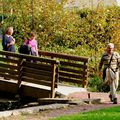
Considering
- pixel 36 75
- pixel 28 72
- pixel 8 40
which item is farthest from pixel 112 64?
pixel 8 40

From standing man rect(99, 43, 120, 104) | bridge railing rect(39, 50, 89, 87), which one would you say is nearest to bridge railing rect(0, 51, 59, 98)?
bridge railing rect(39, 50, 89, 87)

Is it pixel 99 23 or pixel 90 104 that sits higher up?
pixel 99 23

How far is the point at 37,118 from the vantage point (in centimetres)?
1188

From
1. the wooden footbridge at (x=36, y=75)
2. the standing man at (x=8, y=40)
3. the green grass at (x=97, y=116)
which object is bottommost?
the green grass at (x=97, y=116)

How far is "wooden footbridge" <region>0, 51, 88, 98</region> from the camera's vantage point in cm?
1555

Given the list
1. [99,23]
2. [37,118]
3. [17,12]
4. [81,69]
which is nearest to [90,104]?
[37,118]

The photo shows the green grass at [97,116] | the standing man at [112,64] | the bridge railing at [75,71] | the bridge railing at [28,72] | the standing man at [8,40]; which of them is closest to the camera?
the green grass at [97,116]

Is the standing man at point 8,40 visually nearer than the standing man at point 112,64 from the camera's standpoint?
No

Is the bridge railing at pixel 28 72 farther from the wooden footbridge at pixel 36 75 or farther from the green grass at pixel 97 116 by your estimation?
the green grass at pixel 97 116

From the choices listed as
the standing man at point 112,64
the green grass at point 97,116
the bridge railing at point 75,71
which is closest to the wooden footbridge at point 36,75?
the bridge railing at point 75,71

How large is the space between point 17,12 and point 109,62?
9.84 m

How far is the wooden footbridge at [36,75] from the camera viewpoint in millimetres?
15555

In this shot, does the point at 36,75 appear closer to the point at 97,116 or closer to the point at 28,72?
the point at 28,72

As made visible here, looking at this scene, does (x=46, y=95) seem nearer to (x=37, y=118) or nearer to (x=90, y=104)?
(x=90, y=104)
